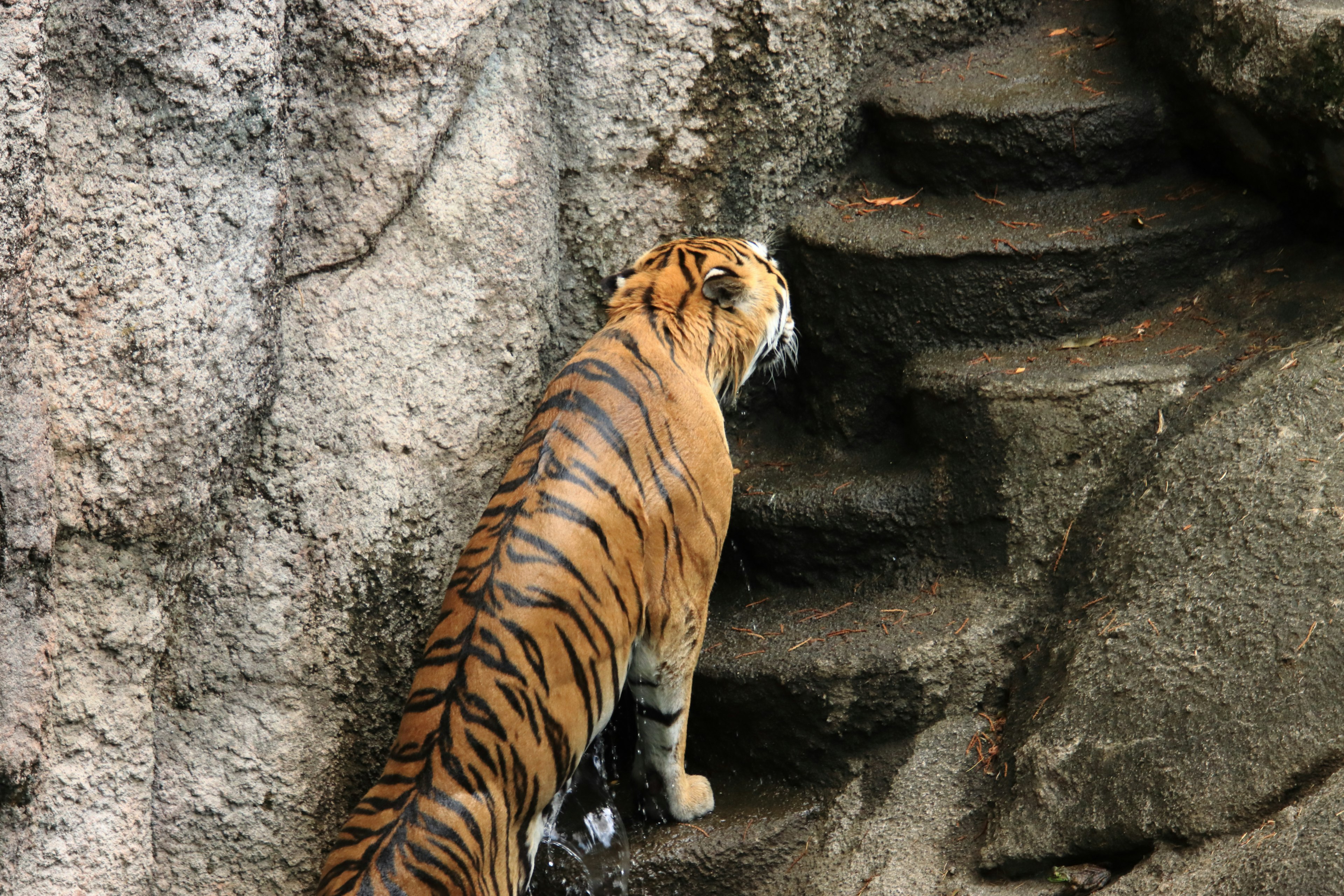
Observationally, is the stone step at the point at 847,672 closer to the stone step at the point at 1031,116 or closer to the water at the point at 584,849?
the water at the point at 584,849

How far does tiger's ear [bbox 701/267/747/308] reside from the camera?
11.5 ft

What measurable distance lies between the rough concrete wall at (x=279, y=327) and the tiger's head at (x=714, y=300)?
1.47 feet

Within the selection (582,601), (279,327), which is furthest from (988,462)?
(279,327)

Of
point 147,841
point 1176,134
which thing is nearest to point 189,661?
point 147,841

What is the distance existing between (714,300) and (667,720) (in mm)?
1279

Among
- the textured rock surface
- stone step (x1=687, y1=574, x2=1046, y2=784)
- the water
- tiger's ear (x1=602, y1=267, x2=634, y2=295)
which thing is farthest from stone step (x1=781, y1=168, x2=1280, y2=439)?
the water

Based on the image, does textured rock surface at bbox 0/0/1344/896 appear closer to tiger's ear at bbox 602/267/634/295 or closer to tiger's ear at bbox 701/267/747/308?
tiger's ear at bbox 602/267/634/295

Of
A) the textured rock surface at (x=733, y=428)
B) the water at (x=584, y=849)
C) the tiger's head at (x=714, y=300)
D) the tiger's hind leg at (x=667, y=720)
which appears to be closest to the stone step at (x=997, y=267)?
the textured rock surface at (x=733, y=428)

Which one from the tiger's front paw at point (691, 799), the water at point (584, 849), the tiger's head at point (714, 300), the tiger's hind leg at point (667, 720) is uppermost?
the tiger's head at point (714, 300)

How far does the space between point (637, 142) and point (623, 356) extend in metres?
1.11

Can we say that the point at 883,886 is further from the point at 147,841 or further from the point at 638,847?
the point at 147,841

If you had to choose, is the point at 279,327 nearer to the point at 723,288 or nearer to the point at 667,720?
the point at 723,288

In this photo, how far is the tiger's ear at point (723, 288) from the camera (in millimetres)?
3498

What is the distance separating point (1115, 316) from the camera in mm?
4086
